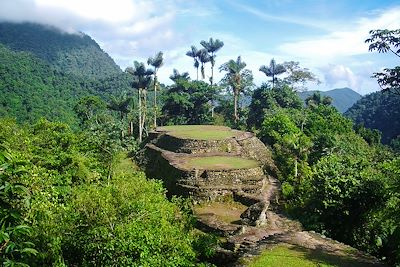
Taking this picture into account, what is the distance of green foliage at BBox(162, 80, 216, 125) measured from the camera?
40.6m

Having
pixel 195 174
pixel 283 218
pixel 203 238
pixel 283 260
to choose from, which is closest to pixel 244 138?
pixel 195 174

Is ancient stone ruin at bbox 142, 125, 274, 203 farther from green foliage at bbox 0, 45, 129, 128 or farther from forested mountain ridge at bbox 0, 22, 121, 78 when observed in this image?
forested mountain ridge at bbox 0, 22, 121, 78

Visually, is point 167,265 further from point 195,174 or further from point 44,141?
point 44,141

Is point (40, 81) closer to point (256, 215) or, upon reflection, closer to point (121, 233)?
point (256, 215)

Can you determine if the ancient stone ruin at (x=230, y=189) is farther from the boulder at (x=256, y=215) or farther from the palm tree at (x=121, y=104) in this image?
the palm tree at (x=121, y=104)

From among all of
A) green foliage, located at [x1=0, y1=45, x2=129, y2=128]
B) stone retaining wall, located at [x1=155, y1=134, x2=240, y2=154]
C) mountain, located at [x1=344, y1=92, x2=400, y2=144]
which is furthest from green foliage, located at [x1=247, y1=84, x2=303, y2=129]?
mountain, located at [x1=344, y1=92, x2=400, y2=144]

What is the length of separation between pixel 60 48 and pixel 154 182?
117172mm

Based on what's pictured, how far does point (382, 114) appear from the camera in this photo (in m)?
65.2

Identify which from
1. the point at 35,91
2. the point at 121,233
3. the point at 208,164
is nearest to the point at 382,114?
the point at 35,91

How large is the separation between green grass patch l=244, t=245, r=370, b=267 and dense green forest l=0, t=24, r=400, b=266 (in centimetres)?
146

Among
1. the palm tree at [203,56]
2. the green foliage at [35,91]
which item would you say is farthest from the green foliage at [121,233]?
the palm tree at [203,56]

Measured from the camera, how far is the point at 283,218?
15508 millimetres

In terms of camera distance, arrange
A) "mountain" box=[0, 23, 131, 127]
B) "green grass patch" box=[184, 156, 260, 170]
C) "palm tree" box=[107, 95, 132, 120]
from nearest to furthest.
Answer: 1. "green grass patch" box=[184, 156, 260, 170]
2. "palm tree" box=[107, 95, 132, 120]
3. "mountain" box=[0, 23, 131, 127]

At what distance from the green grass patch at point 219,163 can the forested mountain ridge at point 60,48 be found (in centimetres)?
9060
